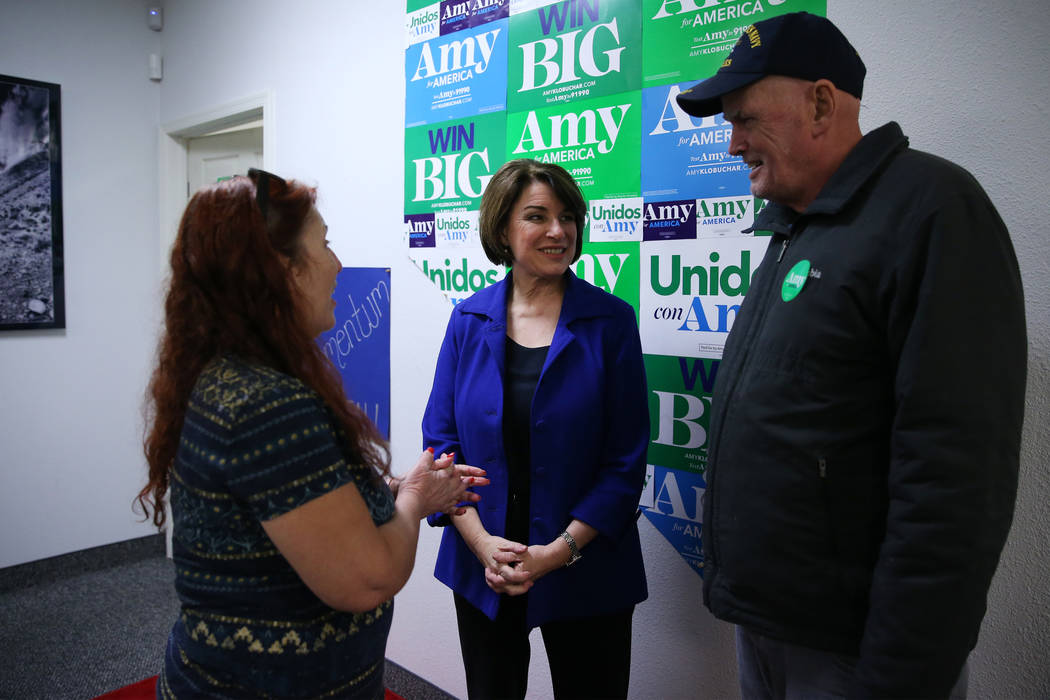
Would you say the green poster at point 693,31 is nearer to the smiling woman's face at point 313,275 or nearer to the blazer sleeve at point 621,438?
the blazer sleeve at point 621,438

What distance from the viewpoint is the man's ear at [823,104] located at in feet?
3.75

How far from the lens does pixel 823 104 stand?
115cm

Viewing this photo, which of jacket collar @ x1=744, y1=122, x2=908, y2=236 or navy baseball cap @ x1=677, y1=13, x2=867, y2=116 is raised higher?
navy baseball cap @ x1=677, y1=13, x2=867, y2=116

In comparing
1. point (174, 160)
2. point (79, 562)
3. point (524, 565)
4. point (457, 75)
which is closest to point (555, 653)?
point (524, 565)

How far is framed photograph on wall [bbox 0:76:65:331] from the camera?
3314 mm

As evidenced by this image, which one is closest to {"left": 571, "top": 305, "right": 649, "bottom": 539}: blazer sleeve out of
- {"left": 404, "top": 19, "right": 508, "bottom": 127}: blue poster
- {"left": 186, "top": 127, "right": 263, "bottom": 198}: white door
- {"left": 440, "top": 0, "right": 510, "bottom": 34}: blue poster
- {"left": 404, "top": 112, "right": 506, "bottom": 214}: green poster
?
{"left": 404, "top": 112, "right": 506, "bottom": 214}: green poster

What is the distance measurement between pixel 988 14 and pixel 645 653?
1686 mm

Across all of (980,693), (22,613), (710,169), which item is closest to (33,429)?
(22,613)

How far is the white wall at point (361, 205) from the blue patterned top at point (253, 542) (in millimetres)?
888

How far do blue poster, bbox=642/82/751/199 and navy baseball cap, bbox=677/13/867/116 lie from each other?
0.49m

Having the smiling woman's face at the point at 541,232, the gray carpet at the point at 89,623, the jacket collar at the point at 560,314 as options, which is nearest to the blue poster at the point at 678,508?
the jacket collar at the point at 560,314

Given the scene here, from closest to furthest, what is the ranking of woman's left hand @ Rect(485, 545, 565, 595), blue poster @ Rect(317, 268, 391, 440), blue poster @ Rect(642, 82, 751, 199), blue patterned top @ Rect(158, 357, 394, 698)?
blue patterned top @ Rect(158, 357, 394, 698) → woman's left hand @ Rect(485, 545, 565, 595) → blue poster @ Rect(642, 82, 751, 199) → blue poster @ Rect(317, 268, 391, 440)

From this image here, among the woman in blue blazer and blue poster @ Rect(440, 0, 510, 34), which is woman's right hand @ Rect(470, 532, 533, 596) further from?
blue poster @ Rect(440, 0, 510, 34)

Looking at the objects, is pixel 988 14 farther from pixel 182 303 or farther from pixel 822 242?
pixel 182 303
